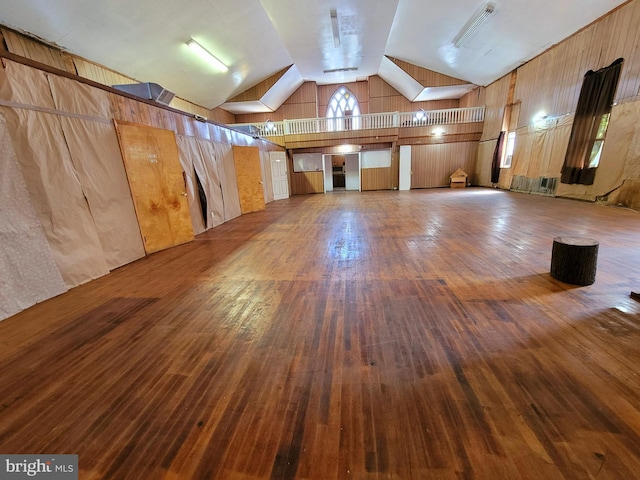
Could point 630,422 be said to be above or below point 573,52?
below

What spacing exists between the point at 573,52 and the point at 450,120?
17.4 feet

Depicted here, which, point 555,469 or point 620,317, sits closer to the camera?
point 555,469

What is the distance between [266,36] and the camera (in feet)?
29.0

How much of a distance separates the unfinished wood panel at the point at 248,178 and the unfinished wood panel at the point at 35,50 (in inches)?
144

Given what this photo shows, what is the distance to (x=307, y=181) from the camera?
1330cm

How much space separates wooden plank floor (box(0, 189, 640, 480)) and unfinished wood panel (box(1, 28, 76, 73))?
5425 millimetres

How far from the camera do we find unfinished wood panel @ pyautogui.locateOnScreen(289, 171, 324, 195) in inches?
521

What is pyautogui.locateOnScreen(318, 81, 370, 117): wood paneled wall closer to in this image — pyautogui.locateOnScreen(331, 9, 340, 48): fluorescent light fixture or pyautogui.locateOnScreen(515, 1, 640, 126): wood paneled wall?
pyautogui.locateOnScreen(331, 9, 340, 48): fluorescent light fixture

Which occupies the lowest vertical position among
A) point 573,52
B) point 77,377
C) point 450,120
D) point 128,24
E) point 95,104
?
point 77,377

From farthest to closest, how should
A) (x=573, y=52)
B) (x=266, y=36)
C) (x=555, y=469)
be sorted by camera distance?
(x=266, y=36) < (x=573, y=52) < (x=555, y=469)

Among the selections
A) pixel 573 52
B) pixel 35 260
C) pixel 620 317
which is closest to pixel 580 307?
pixel 620 317

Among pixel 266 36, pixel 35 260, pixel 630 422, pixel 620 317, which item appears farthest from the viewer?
pixel 266 36

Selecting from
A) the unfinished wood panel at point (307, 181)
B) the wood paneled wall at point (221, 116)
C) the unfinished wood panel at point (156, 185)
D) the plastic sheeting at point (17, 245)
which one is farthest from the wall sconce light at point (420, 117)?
the plastic sheeting at point (17, 245)

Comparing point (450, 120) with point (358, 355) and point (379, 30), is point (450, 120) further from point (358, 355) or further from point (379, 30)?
point (358, 355)
